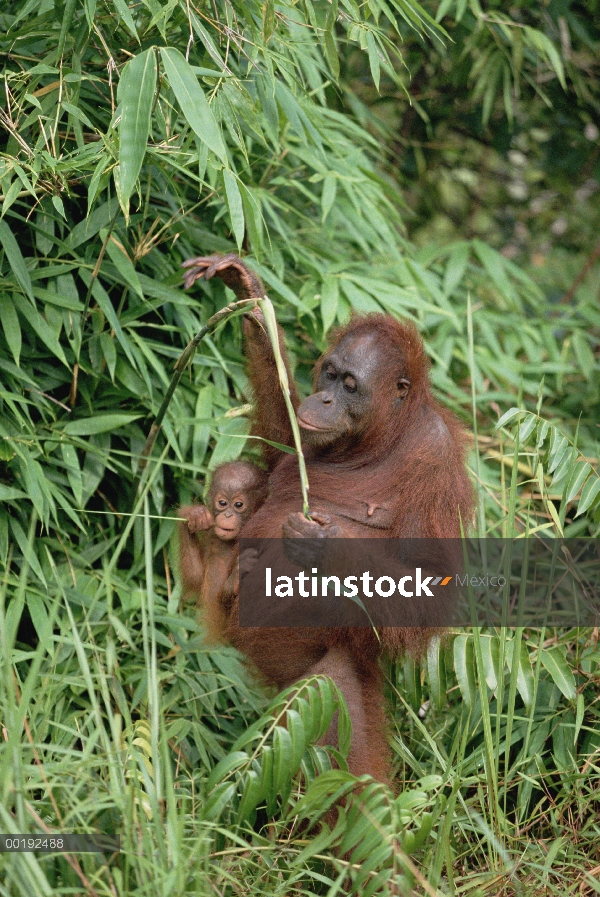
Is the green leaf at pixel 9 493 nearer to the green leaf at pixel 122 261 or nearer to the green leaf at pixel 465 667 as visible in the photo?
the green leaf at pixel 122 261

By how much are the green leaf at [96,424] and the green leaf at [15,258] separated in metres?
0.50

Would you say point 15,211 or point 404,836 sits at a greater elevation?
point 15,211

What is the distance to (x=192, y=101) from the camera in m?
2.78

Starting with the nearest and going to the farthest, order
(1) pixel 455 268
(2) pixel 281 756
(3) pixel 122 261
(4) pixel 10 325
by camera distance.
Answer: (2) pixel 281 756
(4) pixel 10 325
(3) pixel 122 261
(1) pixel 455 268

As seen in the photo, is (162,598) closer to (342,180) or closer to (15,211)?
(15,211)

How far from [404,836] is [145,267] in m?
2.50

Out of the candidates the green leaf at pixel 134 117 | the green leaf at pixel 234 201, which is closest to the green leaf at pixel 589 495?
the green leaf at pixel 234 201

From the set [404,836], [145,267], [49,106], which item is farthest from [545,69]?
[404,836]

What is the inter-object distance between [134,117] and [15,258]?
889 mm

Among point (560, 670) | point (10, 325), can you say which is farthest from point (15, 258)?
point (560, 670)

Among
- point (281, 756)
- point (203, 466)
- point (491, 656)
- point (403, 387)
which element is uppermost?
point (403, 387)

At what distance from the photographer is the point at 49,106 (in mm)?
3410

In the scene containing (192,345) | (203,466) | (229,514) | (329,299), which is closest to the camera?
(192,345)

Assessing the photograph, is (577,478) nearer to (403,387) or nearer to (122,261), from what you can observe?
(403,387)
